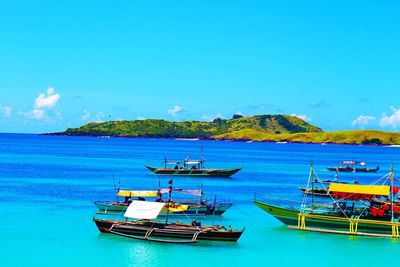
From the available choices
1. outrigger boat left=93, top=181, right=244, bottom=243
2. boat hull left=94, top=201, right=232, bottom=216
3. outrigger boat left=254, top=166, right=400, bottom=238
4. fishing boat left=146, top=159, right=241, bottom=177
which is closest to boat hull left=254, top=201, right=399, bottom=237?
outrigger boat left=254, top=166, right=400, bottom=238

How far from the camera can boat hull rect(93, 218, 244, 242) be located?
45.1 metres

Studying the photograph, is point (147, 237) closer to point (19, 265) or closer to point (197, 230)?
point (197, 230)

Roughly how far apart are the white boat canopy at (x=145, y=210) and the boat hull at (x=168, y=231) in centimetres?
64

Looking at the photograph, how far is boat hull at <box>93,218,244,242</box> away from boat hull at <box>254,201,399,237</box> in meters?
9.16

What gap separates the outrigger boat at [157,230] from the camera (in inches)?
1777

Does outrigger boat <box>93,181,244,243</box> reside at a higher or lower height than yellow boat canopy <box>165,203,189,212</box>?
lower

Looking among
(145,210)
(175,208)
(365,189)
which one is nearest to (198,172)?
(175,208)

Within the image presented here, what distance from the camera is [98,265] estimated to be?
40.2 meters

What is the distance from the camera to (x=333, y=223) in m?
51.9

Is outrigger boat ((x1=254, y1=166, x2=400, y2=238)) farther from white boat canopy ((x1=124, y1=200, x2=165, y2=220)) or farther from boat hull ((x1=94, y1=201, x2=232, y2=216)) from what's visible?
white boat canopy ((x1=124, y1=200, x2=165, y2=220))

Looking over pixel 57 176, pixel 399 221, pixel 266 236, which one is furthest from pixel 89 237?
pixel 57 176

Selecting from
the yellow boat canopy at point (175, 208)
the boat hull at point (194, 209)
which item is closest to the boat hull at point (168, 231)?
the yellow boat canopy at point (175, 208)

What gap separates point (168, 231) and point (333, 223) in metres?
14.7

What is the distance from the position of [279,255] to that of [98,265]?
41.6 feet
